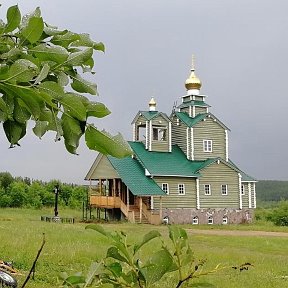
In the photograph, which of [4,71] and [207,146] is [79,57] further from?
[207,146]

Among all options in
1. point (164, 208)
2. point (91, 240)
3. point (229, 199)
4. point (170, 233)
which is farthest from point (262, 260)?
point (229, 199)

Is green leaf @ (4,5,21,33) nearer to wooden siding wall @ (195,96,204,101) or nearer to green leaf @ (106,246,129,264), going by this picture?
green leaf @ (106,246,129,264)

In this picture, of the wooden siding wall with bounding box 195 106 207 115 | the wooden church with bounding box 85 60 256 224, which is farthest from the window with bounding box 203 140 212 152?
the wooden siding wall with bounding box 195 106 207 115

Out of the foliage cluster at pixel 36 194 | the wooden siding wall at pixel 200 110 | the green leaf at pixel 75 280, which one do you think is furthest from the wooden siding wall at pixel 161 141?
the green leaf at pixel 75 280

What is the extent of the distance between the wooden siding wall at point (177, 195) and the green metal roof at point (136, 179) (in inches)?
29.2

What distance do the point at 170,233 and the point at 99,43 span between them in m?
0.33

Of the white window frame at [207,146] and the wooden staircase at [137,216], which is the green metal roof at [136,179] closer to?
the wooden staircase at [137,216]

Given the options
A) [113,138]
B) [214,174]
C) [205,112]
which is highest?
[205,112]

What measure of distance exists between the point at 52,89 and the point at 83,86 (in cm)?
14

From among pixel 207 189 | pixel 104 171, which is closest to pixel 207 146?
pixel 207 189

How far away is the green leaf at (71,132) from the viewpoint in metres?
0.72

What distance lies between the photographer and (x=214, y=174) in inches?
1154

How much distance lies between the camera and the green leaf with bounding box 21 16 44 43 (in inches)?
27.3

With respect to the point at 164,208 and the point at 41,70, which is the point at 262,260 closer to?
the point at 41,70
